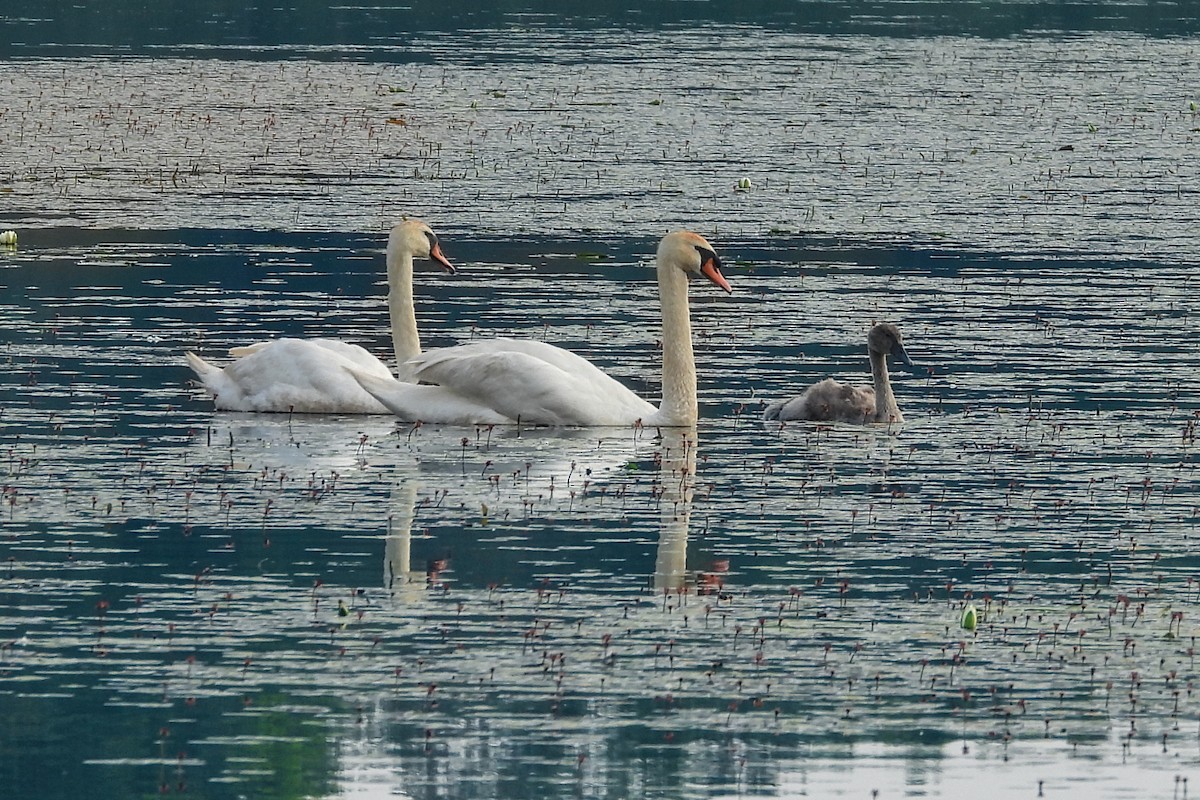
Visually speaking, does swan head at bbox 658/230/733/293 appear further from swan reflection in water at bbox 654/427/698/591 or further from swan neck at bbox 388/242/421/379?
swan neck at bbox 388/242/421/379

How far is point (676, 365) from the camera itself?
15.5 m

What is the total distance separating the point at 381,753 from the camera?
857cm

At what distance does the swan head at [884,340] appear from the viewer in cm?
1583

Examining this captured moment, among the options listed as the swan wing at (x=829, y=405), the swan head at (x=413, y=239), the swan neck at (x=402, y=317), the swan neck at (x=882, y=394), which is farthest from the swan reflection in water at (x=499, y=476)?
the swan head at (x=413, y=239)

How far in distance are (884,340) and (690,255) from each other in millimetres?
1238

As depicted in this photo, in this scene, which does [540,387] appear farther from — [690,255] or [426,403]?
[690,255]

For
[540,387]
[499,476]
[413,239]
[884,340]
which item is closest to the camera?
[499,476]

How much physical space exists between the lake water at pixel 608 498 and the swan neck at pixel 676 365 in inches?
8.9

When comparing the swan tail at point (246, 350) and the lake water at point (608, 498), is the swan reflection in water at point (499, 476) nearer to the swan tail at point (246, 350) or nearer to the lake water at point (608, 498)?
the lake water at point (608, 498)

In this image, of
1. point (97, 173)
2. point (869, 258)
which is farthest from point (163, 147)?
point (869, 258)

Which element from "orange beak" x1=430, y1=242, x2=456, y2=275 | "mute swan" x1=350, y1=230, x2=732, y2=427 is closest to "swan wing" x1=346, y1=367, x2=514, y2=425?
"mute swan" x1=350, y1=230, x2=732, y2=427

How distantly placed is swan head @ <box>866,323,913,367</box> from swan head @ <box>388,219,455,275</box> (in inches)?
116

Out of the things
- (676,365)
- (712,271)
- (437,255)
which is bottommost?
(676,365)

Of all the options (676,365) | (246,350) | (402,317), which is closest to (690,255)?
(676,365)
